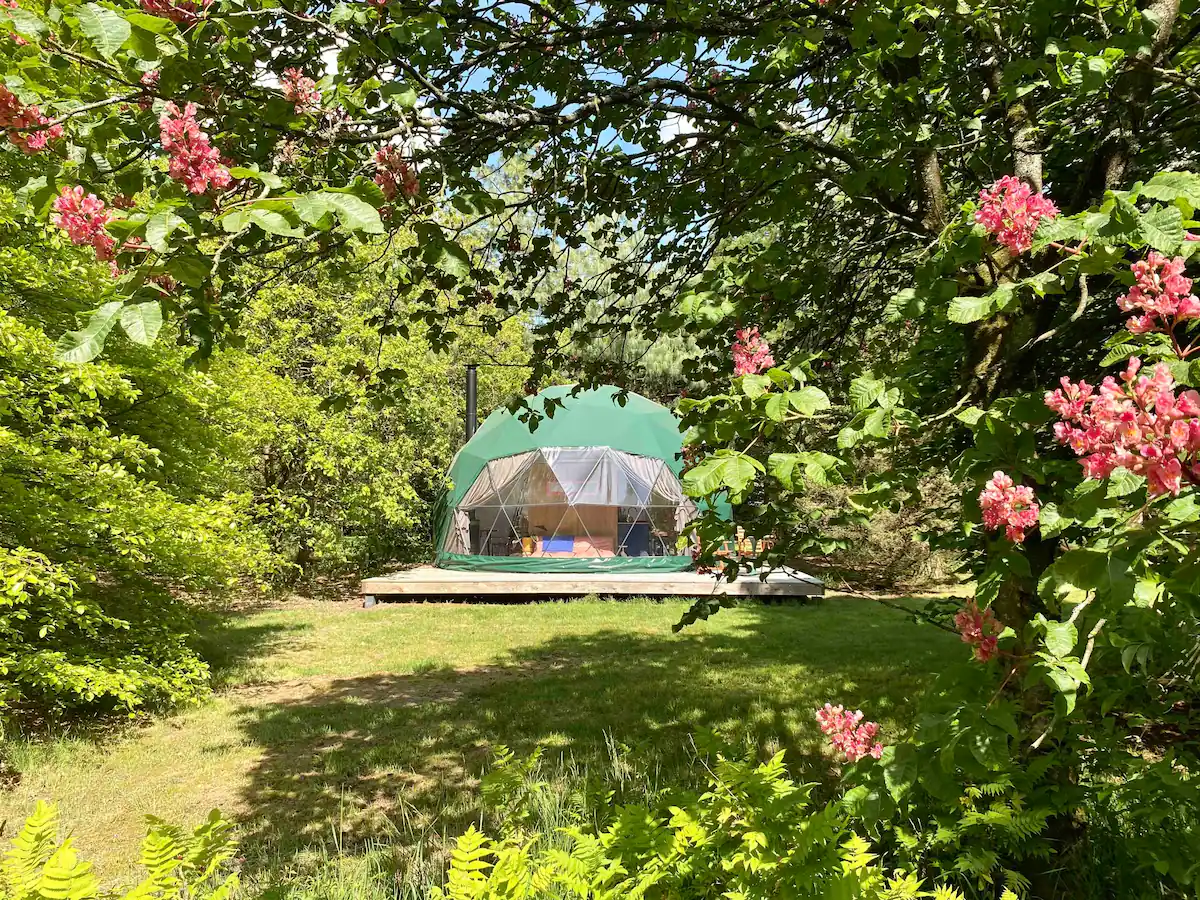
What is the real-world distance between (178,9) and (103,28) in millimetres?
367

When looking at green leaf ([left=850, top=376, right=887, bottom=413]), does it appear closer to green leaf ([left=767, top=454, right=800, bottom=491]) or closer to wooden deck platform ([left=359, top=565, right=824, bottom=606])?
green leaf ([left=767, top=454, right=800, bottom=491])

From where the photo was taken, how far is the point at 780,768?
2.51m

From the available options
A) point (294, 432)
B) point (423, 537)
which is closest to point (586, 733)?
point (294, 432)

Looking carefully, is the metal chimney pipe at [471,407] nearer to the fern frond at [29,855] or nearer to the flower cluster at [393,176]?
the flower cluster at [393,176]

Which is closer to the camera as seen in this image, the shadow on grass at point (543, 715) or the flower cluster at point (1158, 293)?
the flower cluster at point (1158, 293)

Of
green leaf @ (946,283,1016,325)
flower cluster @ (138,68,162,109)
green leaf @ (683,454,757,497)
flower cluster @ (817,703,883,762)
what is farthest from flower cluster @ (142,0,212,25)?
flower cluster @ (817,703,883,762)

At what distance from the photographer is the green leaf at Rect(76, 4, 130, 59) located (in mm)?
1297

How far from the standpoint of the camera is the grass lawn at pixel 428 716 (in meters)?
4.80

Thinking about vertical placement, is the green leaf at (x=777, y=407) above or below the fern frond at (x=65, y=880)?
above

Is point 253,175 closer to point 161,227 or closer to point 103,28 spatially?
point 161,227

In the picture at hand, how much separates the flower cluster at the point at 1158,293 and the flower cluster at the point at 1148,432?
189 mm

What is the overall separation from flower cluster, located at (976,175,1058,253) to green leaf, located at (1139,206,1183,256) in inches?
10.7

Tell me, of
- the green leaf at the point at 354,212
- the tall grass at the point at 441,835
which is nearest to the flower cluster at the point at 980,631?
the tall grass at the point at 441,835

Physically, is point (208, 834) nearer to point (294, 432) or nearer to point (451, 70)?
point (451, 70)
